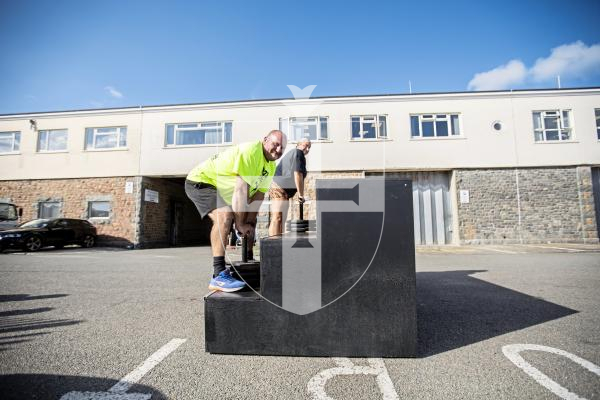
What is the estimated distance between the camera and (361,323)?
6.98 ft

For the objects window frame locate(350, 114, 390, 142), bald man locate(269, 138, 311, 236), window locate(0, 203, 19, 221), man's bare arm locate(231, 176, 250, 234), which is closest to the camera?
man's bare arm locate(231, 176, 250, 234)

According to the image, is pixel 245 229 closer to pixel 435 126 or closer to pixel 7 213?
pixel 435 126

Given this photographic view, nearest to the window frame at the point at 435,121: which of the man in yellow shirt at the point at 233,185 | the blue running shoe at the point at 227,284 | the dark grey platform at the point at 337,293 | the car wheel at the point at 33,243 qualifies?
the man in yellow shirt at the point at 233,185

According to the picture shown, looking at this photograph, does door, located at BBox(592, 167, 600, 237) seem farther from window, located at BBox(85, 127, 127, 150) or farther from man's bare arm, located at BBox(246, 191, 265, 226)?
window, located at BBox(85, 127, 127, 150)

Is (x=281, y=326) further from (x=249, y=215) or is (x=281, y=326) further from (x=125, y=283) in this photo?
(x=125, y=283)

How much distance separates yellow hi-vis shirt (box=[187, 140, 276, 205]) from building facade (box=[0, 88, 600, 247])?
391 inches

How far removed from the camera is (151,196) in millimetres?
14922

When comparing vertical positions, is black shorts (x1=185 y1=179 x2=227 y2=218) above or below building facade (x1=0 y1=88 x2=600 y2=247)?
below

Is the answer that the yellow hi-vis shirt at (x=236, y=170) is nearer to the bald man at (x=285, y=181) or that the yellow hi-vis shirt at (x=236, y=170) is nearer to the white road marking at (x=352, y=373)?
the bald man at (x=285, y=181)

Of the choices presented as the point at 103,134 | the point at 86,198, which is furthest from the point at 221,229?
the point at 103,134

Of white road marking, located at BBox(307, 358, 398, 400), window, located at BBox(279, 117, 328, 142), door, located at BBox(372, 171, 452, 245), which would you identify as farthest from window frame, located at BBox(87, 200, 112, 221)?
white road marking, located at BBox(307, 358, 398, 400)

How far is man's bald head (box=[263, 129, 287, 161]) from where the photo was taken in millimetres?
3000

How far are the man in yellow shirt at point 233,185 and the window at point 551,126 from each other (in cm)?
1559

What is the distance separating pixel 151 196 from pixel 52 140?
639 centimetres
